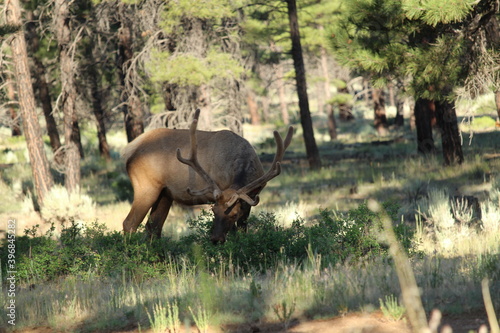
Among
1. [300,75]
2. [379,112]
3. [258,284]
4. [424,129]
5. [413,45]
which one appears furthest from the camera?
[379,112]

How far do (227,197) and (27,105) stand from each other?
31.0ft

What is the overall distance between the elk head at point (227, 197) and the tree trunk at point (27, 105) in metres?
8.36

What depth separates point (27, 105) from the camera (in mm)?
16062

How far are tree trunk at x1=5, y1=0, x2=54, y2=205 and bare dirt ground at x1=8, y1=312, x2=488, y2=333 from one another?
11491mm

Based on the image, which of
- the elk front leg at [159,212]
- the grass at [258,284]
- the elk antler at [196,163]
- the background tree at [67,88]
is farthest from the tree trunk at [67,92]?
the elk antler at [196,163]

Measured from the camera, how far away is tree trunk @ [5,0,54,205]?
15625 millimetres

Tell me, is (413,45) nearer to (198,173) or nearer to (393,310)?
(198,173)

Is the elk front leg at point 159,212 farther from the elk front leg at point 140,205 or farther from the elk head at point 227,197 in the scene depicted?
the elk head at point 227,197

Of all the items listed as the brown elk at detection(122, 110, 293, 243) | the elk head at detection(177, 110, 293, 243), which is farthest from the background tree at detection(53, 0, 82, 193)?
the elk head at detection(177, 110, 293, 243)

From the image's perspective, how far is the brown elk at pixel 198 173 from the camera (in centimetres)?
863

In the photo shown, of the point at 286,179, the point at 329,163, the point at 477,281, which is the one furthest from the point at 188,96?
the point at 477,281

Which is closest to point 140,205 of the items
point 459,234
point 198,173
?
point 198,173

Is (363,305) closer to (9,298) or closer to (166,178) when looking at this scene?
(9,298)

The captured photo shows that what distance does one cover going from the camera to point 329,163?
935 inches
